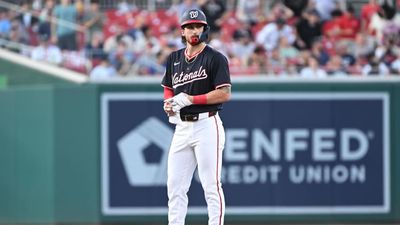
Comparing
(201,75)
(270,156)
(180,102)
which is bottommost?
(270,156)

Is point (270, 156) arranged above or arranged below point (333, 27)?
below

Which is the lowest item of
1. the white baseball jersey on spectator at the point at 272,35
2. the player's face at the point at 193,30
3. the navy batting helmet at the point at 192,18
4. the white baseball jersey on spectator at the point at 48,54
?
the player's face at the point at 193,30

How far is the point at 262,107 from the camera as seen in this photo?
13234 mm

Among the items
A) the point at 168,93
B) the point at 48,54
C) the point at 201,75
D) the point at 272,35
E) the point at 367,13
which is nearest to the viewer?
the point at 201,75

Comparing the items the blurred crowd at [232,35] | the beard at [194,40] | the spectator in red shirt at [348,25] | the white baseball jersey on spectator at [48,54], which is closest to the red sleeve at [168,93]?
the beard at [194,40]

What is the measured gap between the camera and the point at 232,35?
15.3m

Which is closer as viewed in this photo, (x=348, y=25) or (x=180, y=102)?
(x=180, y=102)

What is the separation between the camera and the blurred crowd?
1402 centimetres

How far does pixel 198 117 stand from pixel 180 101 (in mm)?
233

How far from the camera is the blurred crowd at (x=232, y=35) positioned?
14.0m

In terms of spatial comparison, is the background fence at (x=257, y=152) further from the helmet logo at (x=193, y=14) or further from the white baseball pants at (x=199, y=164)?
the helmet logo at (x=193, y=14)

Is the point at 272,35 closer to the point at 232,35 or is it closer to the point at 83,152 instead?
the point at 232,35

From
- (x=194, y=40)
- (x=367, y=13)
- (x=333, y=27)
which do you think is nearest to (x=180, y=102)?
(x=194, y=40)

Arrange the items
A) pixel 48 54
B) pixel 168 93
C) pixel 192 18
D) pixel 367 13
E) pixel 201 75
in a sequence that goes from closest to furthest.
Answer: pixel 192 18 < pixel 201 75 < pixel 168 93 < pixel 48 54 < pixel 367 13
